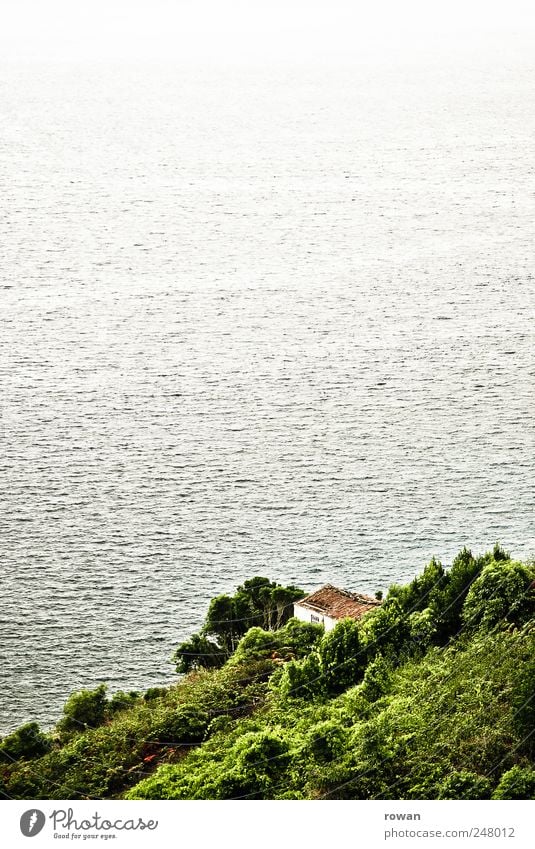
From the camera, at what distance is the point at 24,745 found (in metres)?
13.1

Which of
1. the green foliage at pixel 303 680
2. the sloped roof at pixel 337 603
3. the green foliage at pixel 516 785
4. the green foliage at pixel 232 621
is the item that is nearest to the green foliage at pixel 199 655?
the green foliage at pixel 232 621

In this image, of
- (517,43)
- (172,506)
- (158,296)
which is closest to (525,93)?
(517,43)

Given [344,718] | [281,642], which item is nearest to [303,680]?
[344,718]

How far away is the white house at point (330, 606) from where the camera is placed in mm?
14812

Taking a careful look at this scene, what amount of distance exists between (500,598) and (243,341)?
13668 mm

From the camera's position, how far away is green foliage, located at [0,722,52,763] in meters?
12.9

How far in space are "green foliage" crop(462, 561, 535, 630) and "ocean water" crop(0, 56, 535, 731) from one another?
5259 mm

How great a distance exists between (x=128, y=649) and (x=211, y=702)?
16.1 ft

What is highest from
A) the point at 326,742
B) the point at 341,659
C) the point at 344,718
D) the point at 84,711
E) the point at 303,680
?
the point at 341,659

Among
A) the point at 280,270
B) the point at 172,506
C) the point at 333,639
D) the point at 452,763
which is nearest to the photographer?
the point at 452,763

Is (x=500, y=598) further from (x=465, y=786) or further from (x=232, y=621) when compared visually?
(x=232, y=621)

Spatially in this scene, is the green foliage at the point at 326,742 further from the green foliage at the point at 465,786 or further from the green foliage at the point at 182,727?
the green foliage at the point at 182,727

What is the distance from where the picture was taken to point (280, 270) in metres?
27.4
